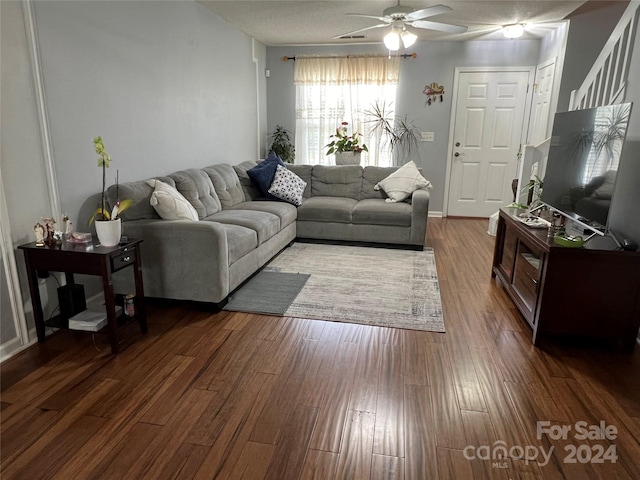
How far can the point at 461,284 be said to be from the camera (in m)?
3.47

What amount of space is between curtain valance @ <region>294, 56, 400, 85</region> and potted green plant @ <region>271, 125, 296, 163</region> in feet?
2.39

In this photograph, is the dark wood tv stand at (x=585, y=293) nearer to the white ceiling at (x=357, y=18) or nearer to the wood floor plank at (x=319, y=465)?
the wood floor plank at (x=319, y=465)

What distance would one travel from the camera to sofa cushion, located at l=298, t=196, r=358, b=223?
445 cm

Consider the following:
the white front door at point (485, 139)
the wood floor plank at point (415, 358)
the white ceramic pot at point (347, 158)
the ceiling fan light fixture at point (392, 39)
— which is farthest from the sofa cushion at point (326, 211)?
the white front door at point (485, 139)

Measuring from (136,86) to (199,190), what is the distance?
3.07 ft

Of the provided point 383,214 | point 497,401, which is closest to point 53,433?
point 497,401

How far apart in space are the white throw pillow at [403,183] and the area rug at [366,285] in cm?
66

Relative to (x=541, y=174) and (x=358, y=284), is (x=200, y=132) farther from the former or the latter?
(x=541, y=174)

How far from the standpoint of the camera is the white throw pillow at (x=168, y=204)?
2.89m

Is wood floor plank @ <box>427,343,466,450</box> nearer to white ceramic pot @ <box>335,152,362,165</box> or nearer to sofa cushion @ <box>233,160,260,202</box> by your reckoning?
sofa cushion @ <box>233,160,260,202</box>

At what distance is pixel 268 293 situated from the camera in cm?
319

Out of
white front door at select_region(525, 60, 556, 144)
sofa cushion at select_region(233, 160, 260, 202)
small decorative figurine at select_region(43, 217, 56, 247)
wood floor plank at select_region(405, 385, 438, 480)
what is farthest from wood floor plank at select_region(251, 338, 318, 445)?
white front door at select_region(525, 60, 556, 144)

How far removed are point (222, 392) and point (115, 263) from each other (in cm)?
95

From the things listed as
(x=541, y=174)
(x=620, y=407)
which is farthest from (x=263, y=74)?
(x=620, y=407)
